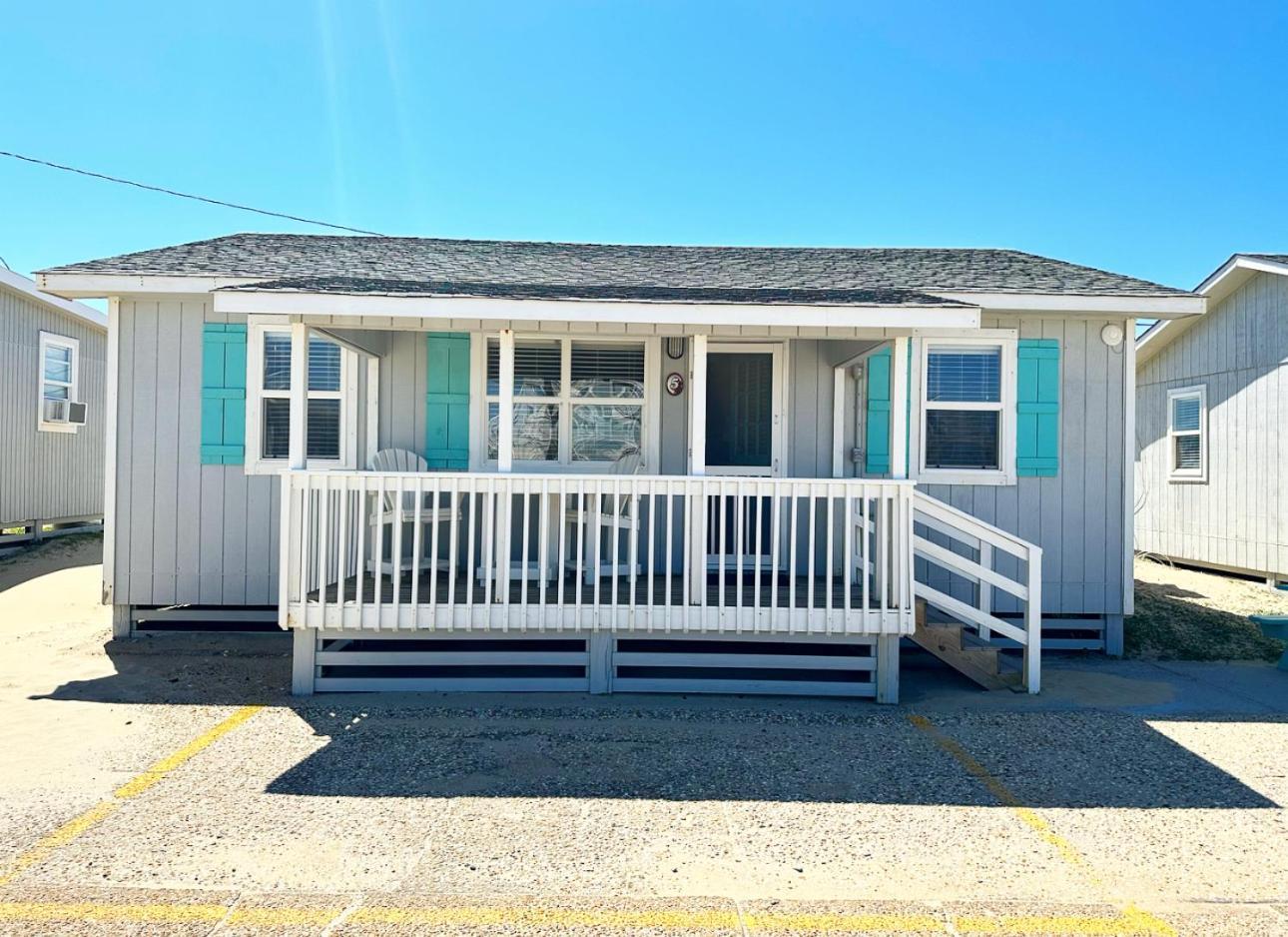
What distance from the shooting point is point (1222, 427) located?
10500mm

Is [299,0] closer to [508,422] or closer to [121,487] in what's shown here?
[121,487]

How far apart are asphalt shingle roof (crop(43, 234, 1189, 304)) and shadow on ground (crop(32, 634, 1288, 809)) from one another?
2563 mm

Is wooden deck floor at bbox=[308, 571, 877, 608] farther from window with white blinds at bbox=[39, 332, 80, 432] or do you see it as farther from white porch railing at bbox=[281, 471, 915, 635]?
window with white blinds at bbox=[39, 332, 80, 432]

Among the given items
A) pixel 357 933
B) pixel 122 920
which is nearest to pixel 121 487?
pixel 122 920

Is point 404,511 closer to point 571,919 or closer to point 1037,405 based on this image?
point 571,919

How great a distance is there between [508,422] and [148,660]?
3.37 m

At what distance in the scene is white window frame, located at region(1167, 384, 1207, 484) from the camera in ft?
35.7

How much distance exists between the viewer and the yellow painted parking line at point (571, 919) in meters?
2.67

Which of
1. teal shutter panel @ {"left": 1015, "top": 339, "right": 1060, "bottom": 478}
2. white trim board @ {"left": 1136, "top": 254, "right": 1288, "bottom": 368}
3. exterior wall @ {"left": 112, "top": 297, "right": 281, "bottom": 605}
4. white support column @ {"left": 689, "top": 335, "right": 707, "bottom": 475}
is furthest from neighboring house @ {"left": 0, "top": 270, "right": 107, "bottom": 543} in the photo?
white trim board @ {"left": 1136, "top": 254, "right": 1288, "bottom": 368}

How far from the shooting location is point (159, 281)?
649 cm

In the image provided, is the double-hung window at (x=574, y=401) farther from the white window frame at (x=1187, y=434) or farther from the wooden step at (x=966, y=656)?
the white window frame at (x=1187, y=434)

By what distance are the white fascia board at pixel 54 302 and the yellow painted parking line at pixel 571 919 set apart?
31.9 ft

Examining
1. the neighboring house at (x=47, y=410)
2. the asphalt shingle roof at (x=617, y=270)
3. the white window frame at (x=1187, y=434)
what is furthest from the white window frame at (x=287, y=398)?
the white window frame at (x=1187, y=434)

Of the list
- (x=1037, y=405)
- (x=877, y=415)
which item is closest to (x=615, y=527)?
(x=877, y=415)
